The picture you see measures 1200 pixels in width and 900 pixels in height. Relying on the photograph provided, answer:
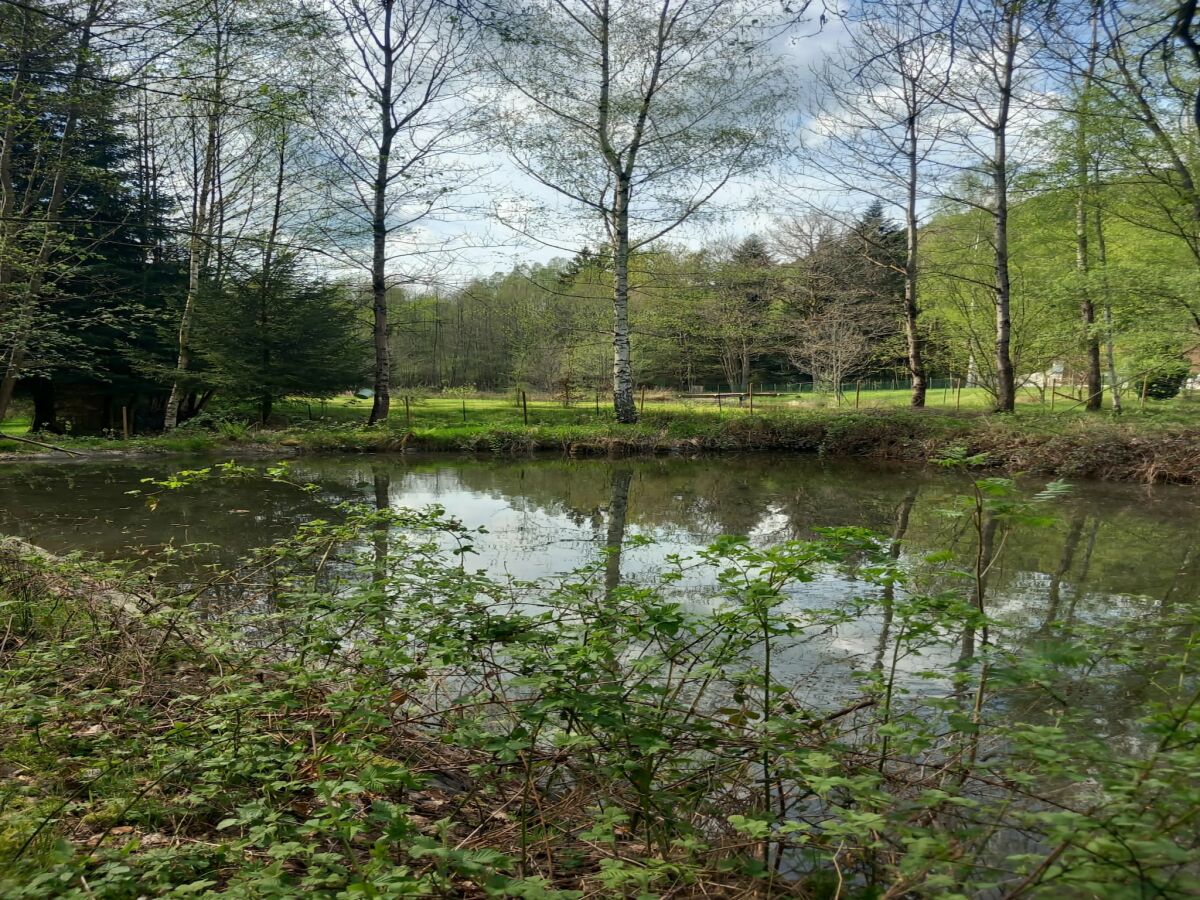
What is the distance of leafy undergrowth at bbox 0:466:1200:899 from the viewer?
1862 mm

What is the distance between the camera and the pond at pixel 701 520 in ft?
18.4

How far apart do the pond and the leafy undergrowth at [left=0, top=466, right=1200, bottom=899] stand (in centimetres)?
87

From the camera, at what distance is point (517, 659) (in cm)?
285

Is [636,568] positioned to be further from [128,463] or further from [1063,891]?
[128,463]

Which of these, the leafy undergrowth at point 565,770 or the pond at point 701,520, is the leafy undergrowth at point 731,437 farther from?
the leafy undergrowth at point 565,770

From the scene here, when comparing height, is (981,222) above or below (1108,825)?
above

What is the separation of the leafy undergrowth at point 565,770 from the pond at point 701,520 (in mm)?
870

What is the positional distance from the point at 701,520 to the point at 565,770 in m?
6.49

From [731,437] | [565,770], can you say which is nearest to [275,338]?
[731,437]

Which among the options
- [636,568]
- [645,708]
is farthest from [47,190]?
[645,708]

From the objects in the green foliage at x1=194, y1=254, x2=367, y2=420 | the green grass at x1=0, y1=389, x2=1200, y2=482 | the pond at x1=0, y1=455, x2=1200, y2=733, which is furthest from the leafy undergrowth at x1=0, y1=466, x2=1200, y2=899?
the green foliage at x1=194, y1=254, x2=367, y2=420

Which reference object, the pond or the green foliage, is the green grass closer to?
the pond

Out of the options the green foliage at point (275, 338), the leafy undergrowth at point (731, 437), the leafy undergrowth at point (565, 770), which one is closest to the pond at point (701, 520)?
the leafy undergrowth at point (565, 770)

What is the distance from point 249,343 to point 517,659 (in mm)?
19993
